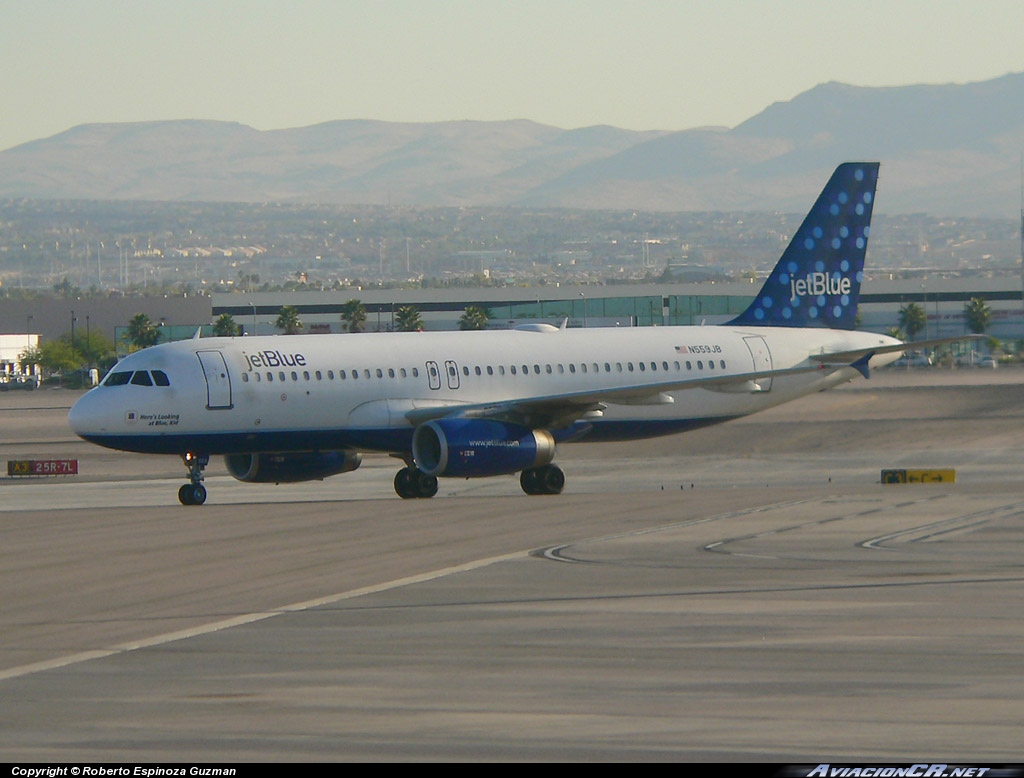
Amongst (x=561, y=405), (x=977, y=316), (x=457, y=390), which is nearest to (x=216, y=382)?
(x=457, y=390)

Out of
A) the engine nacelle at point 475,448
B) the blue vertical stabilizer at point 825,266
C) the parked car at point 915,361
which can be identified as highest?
the blue vertical stabilizer at point 825,266

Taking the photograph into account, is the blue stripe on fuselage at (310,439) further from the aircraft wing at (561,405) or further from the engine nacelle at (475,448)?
the engine nacelle at (475,448)

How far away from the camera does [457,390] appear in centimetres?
4144

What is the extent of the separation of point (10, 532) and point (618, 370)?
16.6 meters

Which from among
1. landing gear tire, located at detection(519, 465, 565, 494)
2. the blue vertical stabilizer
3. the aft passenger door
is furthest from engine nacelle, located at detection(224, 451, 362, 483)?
the blue vertical stabilizer

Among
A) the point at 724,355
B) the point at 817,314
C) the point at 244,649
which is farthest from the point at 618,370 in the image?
the point at 244,649

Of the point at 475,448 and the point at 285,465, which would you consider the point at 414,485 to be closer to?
the point at 475,448

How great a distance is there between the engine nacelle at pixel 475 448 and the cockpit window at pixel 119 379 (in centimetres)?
657

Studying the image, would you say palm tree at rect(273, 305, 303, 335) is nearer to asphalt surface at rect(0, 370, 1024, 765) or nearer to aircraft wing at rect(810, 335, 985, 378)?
aircraft wing at rect(810, 335, 985, 378)

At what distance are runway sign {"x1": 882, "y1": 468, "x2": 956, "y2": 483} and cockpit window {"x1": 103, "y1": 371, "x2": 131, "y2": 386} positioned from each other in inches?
725

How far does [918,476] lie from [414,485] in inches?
505

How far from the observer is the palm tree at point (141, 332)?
543ft

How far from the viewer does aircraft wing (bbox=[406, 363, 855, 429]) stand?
40.0 meters

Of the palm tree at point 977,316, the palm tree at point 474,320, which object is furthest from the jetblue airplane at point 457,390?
the palm tree at point 977,316
